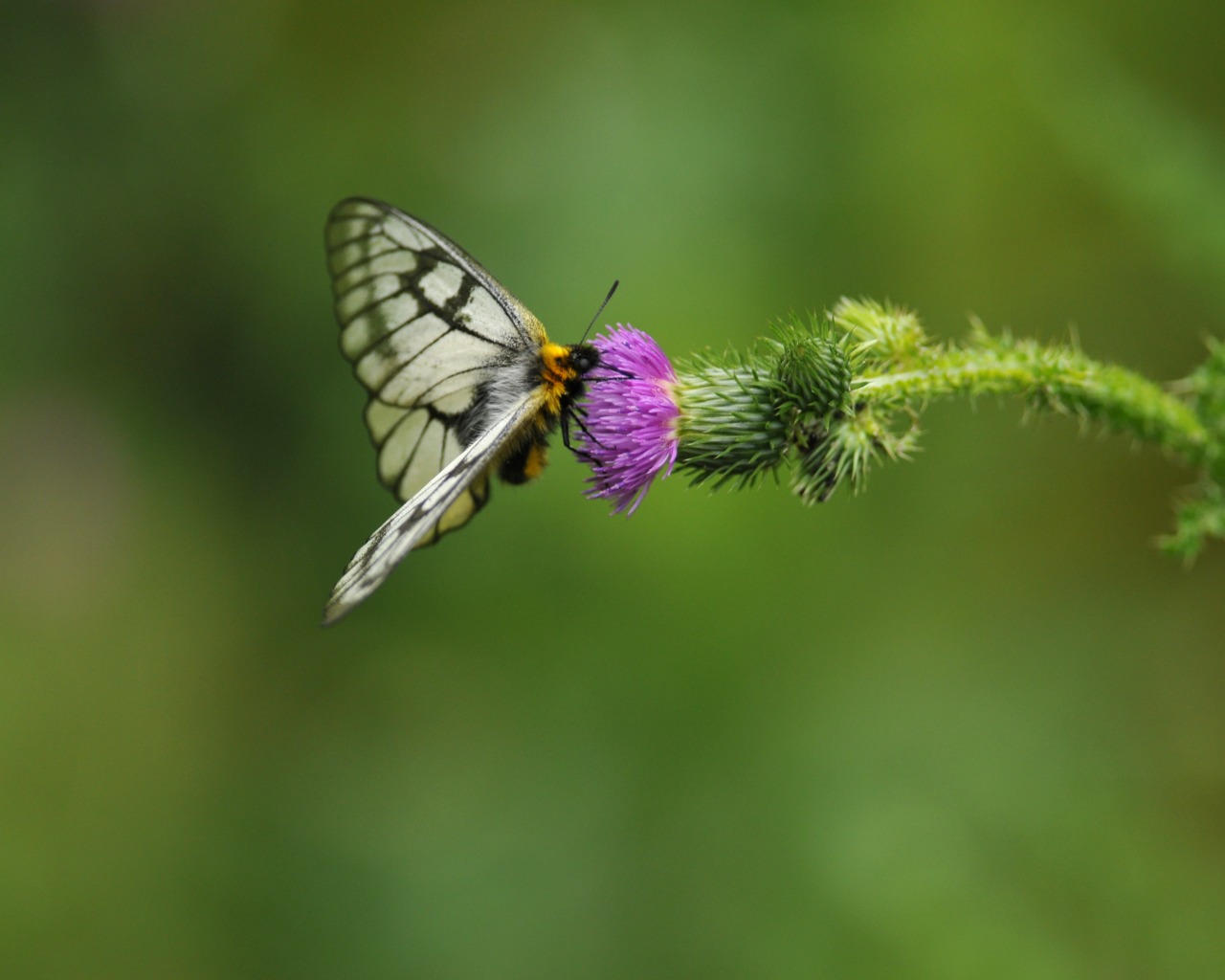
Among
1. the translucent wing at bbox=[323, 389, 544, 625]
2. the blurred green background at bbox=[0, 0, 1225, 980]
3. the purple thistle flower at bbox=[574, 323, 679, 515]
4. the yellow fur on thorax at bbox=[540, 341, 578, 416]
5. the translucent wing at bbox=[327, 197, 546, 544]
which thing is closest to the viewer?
the translucent wing at bbox=[323, 389, 544, 625]

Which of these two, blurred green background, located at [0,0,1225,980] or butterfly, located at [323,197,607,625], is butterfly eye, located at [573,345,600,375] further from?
blurred green background, located at [0,0,1225,980]

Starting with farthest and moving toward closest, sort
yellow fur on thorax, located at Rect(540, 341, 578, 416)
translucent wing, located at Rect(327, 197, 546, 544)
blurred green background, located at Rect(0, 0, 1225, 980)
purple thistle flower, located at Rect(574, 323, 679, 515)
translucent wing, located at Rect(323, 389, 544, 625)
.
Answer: blurred green background, located at Rect(0, 0, 1225, 980) → translucent wing, located at Rect(327, 197, 546, 544) → yellow fur on thorax, located at Rect(540, 341, 578, 416) → purple thistle flower, located at Rect(574, 323, 679, 515) → translucent wing, located at Rect(323, 389, 544, 625)

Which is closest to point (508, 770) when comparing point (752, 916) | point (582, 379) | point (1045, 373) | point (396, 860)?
point (396, 860)

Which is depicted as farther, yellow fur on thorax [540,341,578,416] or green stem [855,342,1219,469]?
yellow fur on thorax [540,341,578,416]

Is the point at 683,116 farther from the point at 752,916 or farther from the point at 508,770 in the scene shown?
the point at 752,916

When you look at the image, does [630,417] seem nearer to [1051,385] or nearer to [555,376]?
[555,376]

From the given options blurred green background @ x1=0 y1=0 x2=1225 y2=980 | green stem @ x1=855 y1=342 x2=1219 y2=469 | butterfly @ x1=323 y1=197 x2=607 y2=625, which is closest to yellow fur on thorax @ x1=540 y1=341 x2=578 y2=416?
butterfly @ x1=323 y1=197 x2=607 y2=625

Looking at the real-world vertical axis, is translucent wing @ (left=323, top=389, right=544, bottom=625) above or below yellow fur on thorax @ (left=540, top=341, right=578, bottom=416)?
below

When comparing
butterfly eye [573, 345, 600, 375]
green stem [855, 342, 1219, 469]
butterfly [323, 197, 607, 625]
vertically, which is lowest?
butterfly [323, 197, 607, 625]
